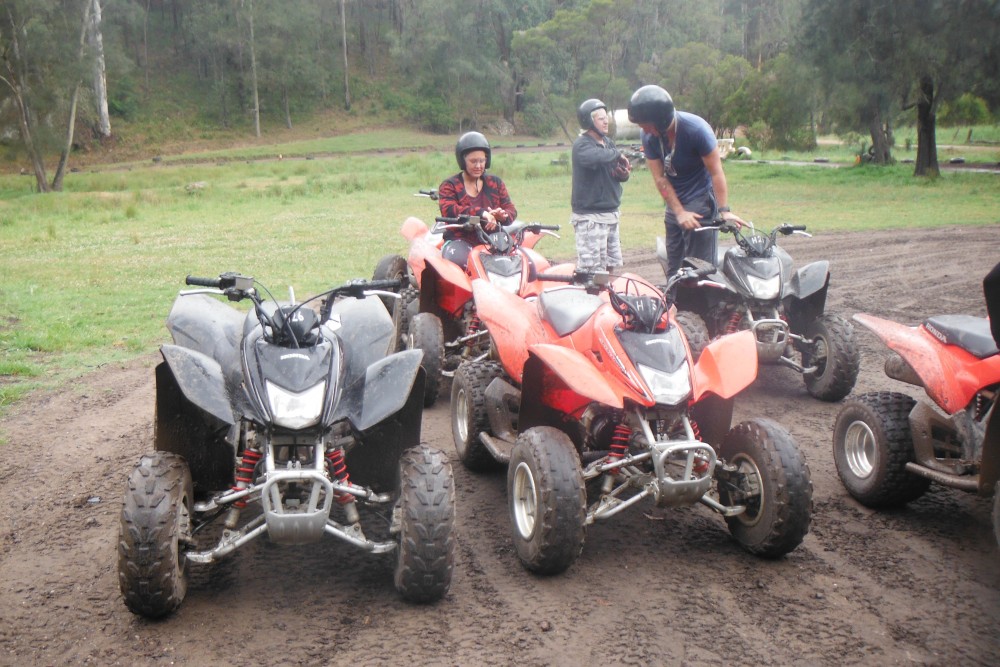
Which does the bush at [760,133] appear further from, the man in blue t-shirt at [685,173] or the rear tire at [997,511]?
the rear tire at [997,511]

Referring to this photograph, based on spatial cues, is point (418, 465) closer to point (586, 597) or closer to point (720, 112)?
point (586, 597)

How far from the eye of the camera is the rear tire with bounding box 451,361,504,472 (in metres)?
5.54

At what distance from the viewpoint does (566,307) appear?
509 cm

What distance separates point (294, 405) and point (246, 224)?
1617 cm

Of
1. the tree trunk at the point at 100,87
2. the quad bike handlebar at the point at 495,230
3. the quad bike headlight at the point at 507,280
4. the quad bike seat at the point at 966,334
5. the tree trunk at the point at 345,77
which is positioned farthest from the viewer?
the tree trunk at the point at 345,77

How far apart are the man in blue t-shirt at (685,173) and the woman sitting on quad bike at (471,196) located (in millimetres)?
1322

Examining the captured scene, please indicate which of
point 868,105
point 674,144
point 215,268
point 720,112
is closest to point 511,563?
point 674,144

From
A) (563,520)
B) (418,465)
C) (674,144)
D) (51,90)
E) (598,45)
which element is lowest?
(563,520)

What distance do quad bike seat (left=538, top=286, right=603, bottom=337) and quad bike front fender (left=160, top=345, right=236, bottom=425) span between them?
5.75 ft

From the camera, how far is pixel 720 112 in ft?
164

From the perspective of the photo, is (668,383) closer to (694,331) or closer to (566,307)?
(566,307)

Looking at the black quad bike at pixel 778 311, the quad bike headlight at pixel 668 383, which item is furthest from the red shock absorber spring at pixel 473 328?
the quad bike headlight at pixel 668 383

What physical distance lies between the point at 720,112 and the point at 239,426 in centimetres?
4881

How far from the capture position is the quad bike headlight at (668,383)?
14.1 feet
